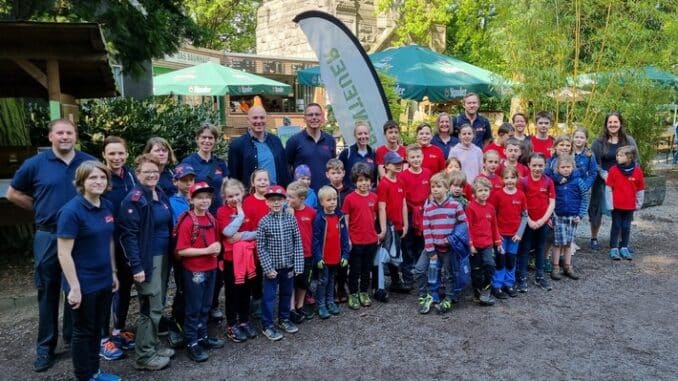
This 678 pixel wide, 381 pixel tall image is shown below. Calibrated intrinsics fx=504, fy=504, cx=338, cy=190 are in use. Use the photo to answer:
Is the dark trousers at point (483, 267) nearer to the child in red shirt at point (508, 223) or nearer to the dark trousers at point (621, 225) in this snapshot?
the child in red shirt at point (508, 223)

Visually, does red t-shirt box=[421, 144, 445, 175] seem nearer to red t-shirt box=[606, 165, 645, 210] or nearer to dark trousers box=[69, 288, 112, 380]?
red t-shirt box=[606, 165, 645, 210]

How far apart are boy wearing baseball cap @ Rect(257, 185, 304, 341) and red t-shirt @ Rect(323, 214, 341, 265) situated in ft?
1.22

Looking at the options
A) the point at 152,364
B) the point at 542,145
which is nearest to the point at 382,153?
the point at 542,145

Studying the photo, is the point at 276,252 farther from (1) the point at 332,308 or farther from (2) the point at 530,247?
(2) the point at 530,247

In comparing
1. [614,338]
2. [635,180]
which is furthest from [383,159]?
[635,180]

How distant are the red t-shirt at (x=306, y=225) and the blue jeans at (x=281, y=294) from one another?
0.88 ft

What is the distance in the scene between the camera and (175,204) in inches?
166

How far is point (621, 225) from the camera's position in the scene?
6.75 metres

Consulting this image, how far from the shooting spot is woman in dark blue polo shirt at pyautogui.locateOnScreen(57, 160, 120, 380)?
3189 millimetres

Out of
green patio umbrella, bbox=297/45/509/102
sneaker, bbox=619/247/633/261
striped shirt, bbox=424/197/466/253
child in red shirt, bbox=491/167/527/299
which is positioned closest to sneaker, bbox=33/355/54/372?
striped shirt, bbox=424/197/466/253

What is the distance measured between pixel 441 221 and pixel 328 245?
1.11m

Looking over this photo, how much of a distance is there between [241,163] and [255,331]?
1655 millimetres

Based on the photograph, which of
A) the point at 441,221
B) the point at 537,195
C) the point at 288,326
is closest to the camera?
the point at 288,326

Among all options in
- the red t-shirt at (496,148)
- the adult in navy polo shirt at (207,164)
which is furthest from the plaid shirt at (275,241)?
the red t-shirt at (496,148)
